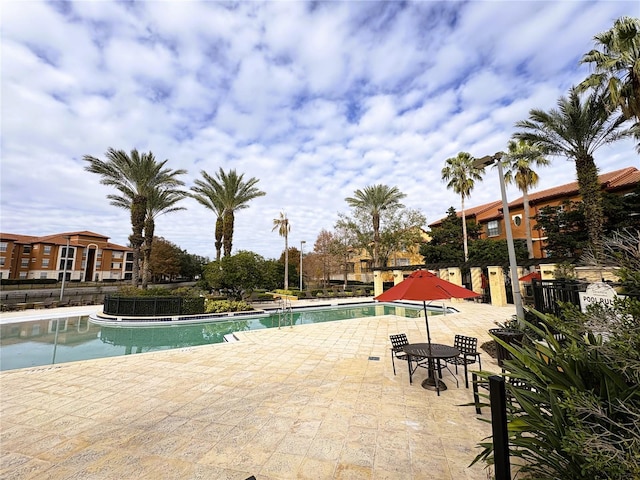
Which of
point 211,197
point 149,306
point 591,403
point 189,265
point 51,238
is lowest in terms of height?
point 149,306

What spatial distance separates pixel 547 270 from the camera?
15828 mm

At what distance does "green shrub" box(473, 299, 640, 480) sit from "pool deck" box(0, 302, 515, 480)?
114 centimetres

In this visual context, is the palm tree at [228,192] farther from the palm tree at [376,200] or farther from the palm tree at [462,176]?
the palm tree at [462,176]

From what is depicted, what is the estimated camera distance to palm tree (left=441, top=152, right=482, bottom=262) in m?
24.7

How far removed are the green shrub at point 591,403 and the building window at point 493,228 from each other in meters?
31.9

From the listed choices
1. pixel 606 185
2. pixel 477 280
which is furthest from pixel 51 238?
pixel 606 185

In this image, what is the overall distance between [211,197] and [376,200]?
57.1 ft

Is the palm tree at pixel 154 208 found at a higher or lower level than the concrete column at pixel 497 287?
higher

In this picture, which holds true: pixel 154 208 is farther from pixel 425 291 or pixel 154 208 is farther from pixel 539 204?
pixel 539 204

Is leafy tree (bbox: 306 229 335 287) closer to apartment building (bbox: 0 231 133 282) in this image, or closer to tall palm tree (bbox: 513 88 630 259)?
tall palm tree (bbox: 513 88 630 259)

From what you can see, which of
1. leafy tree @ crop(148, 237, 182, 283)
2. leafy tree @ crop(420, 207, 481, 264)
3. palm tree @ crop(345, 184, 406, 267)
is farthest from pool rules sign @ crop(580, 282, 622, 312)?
leafy tree @ crop(148, 237, 182, 283)

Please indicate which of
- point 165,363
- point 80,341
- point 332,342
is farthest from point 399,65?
point 80,341

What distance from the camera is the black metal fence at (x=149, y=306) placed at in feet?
55.4

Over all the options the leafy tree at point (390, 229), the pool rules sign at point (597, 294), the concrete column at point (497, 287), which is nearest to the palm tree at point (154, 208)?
the leafy tree at point (390, 229)
